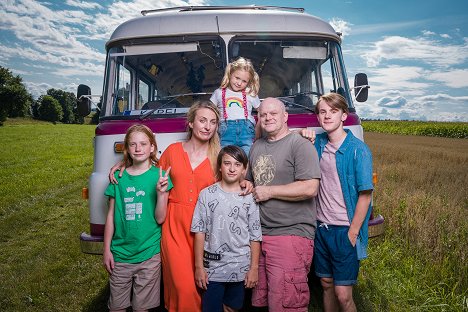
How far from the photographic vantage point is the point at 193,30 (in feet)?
13.5

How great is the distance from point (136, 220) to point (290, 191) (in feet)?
3.73

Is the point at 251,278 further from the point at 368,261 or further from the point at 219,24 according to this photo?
the point at 368,261

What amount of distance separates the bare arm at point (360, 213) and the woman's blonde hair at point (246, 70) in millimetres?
1237

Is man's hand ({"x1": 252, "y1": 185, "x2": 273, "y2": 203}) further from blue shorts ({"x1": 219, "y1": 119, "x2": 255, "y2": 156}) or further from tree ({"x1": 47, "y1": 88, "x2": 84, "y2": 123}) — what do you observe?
tree ({"x1": 47, "y1": 88, "x2": 84, "y2": 123})

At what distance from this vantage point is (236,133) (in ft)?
11.2

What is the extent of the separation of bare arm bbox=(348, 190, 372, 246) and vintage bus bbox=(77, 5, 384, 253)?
1.11 meters

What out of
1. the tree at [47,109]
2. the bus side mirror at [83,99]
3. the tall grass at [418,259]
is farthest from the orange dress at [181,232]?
the tree at [47,109]

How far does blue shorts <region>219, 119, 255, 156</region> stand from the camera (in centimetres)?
340

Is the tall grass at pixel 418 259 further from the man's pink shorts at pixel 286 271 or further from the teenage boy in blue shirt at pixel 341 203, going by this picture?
the man's pink shorts at pixel 286 271

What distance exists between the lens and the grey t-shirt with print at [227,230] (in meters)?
2.86

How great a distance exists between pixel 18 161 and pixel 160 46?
16.4 metres

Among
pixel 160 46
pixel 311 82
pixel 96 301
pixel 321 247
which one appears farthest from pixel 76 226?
pixel 321 247

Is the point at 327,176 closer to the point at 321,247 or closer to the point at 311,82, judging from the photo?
the point at 321,247

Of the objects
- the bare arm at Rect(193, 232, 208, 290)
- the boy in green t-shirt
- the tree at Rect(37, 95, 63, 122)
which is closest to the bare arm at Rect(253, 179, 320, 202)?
the bare arm at Rect(193, 232, 208, 290)
